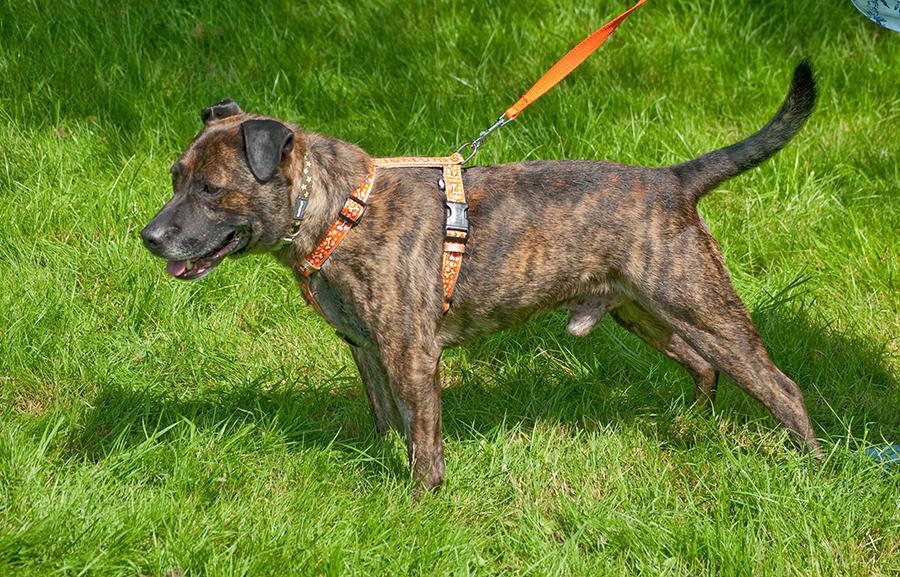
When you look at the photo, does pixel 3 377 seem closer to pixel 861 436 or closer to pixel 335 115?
pixel 335 115

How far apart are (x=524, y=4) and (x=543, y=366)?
10.6ft

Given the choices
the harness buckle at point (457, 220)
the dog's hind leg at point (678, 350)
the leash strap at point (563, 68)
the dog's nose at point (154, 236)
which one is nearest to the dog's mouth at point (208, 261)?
the dog's nose at point (154, 236)

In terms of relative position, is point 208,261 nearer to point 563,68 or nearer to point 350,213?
point 350,213

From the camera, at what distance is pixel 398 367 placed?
13.5 ft

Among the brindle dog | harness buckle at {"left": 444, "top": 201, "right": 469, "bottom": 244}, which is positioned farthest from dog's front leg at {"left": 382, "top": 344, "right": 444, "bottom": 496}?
harness buckle at {"left": 444, "top": 201, "right": 469, "bottom": 244}

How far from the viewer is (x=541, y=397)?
5.00m

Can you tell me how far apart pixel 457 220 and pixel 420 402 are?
2.41 ft

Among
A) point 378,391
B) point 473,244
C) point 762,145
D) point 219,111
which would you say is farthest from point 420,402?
point 762,145

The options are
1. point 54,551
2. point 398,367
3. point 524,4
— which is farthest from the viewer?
point 524,4

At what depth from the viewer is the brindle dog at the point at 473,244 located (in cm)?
404

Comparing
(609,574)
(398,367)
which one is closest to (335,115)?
(398,367)

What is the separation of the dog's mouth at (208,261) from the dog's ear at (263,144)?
29 centimetres

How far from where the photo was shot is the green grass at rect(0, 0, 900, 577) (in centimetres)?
389

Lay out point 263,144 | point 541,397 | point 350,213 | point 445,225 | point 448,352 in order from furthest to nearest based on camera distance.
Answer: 1. point 448,352
2. point 541,397
3. point 445,225
4. point 350,213
5. point 263,144
